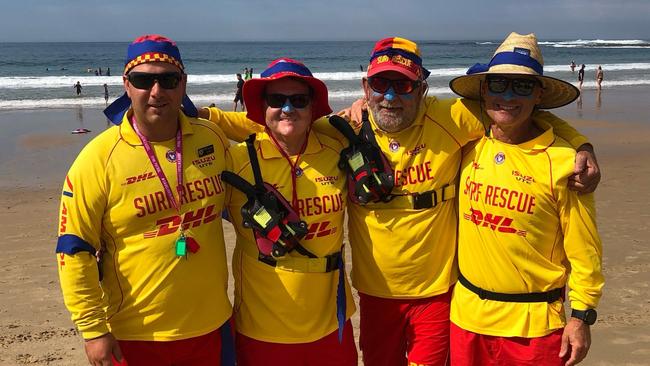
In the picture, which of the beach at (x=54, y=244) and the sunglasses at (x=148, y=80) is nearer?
the sunglasses at (x=148, y=80)

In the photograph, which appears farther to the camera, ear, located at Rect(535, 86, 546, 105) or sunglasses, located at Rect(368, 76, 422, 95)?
sunglasses, located at Rect(368, 76, 422, 95)

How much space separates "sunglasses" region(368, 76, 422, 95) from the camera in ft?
11.8

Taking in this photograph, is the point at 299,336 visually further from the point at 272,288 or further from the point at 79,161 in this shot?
the point at 79,161

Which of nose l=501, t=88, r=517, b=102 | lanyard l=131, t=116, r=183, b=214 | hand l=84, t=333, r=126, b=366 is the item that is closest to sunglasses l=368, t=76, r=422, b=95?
nose l=501, t=88, r=517, b=102

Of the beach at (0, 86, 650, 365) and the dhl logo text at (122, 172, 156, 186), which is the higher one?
the dhl logo text at (122, 172, 156, 186)

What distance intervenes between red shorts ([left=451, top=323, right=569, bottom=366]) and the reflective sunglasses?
5.68ft

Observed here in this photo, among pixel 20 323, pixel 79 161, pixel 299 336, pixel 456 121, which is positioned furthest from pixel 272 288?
pixel 20 323

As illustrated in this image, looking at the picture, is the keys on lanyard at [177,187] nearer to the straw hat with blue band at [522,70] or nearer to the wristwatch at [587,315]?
the straw hat with blue band at [522,70]

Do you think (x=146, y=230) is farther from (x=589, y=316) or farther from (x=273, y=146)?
(x=589, y=316)

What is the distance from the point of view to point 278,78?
336 centimetres

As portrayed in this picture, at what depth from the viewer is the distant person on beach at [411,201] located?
143 inches

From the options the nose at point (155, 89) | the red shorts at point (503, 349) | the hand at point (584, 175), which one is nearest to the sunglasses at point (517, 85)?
the hand at point (584, 175)

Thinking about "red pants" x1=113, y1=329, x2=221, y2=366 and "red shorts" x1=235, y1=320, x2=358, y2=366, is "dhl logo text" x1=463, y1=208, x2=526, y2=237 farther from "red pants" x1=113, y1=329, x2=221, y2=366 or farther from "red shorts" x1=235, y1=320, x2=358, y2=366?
"red pants" x1=113, y1=329, x2=221, y2=366

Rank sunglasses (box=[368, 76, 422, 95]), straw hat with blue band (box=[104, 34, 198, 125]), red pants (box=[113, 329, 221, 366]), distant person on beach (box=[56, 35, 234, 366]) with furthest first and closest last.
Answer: sunglasses (box=[368, 76, 422, 95]), red pants (box=[113, 329, 221, 366]), straw hat with blue band (box=[104, 34, 198, 125]), distant person on beach (box=[56, 35, 234, 366])
